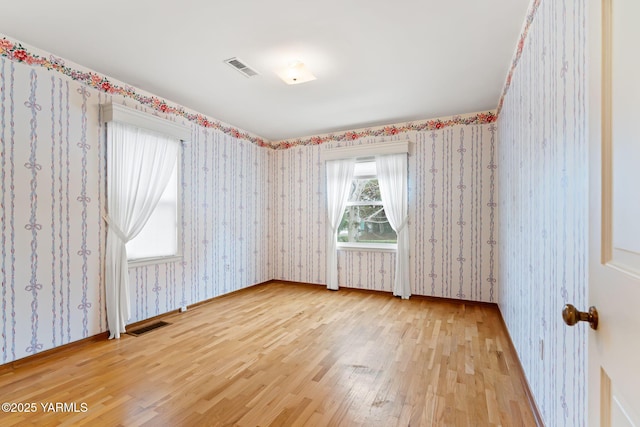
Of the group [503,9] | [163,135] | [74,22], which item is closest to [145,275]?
[163,135]

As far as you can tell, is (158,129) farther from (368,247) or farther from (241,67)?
(368,247)

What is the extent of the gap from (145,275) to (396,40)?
354 cm

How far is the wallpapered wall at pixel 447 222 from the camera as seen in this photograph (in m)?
4.00

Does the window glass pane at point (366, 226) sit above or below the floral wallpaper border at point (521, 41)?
below

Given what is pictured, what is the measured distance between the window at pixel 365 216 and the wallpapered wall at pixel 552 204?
7.85 feet

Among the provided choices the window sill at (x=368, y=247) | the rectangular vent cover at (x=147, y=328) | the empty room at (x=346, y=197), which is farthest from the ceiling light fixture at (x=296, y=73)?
the rectangular vent cover at (x=147, y=328)

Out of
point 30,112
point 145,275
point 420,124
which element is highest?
point 420,124

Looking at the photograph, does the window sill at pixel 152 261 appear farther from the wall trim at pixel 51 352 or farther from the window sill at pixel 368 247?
the window sill at pixel 368 247

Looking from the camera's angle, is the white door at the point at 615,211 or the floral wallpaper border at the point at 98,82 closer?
the white door at the point at 615,211

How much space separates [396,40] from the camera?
2.37 meters

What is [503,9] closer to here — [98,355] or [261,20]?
[261,20]

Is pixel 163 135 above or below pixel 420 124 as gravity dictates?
below

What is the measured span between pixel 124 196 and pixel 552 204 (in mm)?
3680

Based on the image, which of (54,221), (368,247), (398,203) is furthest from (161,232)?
(398,203)
